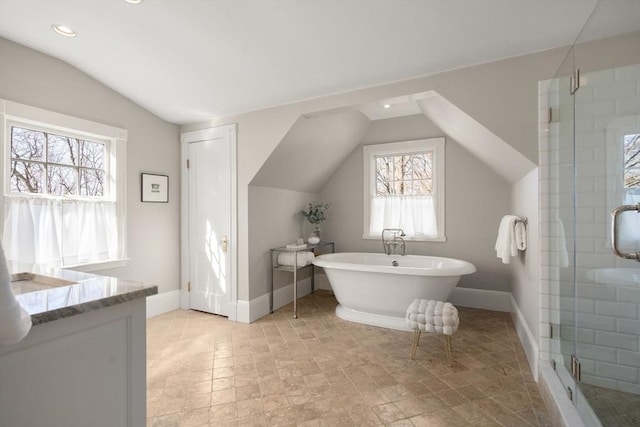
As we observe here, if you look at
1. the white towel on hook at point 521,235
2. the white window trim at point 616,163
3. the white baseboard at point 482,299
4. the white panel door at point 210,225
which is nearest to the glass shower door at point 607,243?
the white window trim at point 616,163

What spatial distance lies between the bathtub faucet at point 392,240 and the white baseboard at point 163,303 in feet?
A: 9.22

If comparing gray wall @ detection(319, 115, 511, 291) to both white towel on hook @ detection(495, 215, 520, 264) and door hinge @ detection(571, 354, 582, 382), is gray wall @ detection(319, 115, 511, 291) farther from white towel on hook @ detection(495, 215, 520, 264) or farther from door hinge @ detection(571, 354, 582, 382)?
door hinge @ detection(571, 354, 582, 382)

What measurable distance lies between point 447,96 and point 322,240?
2.92m

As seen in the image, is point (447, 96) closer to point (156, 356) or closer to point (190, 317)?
point (156, 356)

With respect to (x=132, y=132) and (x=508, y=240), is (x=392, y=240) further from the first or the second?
(x=132, y=132)

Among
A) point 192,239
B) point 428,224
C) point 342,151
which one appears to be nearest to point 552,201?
point 428,224

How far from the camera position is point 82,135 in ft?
10.1

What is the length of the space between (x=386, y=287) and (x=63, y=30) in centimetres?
351

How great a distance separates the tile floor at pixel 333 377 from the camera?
189 centimetres

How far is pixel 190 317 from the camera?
367cm

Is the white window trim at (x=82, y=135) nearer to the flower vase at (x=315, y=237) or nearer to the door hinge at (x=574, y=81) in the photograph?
the flower vase at (x=315, y=237)

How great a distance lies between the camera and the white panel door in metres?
3.65

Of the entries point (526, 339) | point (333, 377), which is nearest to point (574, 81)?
point (526, 339)

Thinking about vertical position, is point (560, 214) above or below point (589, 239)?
above
